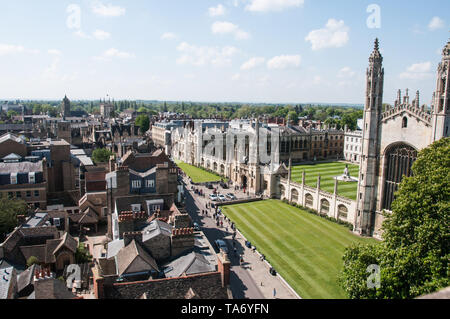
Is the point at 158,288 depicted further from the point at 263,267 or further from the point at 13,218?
the point at 13,218

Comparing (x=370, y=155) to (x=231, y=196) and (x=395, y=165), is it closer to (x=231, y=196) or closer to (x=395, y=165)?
(x=395, y=165)

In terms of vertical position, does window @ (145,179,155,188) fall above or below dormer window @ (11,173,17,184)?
above

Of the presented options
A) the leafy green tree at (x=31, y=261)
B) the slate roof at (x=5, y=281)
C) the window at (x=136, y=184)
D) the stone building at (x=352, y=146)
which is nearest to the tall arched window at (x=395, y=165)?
the window at (x=136, y=184)
